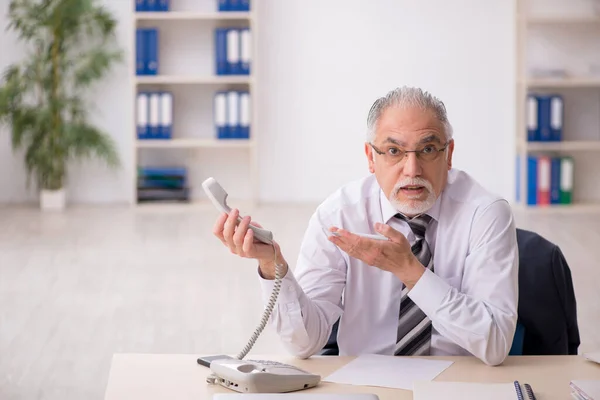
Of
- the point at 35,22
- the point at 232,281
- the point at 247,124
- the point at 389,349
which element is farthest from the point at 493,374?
the point at 35,22

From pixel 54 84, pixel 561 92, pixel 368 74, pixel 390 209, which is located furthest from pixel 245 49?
pixel 390 209

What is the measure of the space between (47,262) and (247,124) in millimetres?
2175

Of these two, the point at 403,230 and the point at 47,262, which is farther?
the point at 47,262

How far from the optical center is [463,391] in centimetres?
160

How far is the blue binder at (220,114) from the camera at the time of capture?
Result: 276 inches

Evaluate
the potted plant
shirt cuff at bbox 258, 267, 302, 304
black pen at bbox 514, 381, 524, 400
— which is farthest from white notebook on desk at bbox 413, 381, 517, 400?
the potted plant

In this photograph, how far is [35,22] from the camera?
6945 millimetres

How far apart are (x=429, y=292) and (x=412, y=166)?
0.27 metres

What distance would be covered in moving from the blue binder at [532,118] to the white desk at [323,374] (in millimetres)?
5303

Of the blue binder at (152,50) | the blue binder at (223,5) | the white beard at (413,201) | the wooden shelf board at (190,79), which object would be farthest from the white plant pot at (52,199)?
the white beard at (413,201)

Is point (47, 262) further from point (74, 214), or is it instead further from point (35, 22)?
point (35, 22)

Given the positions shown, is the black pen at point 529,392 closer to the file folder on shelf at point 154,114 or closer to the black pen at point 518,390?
the black pen at point 518,390

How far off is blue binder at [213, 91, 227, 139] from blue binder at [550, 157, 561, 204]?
2381mm

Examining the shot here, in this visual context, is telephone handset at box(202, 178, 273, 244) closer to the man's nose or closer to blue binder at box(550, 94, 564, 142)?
the man's nose
